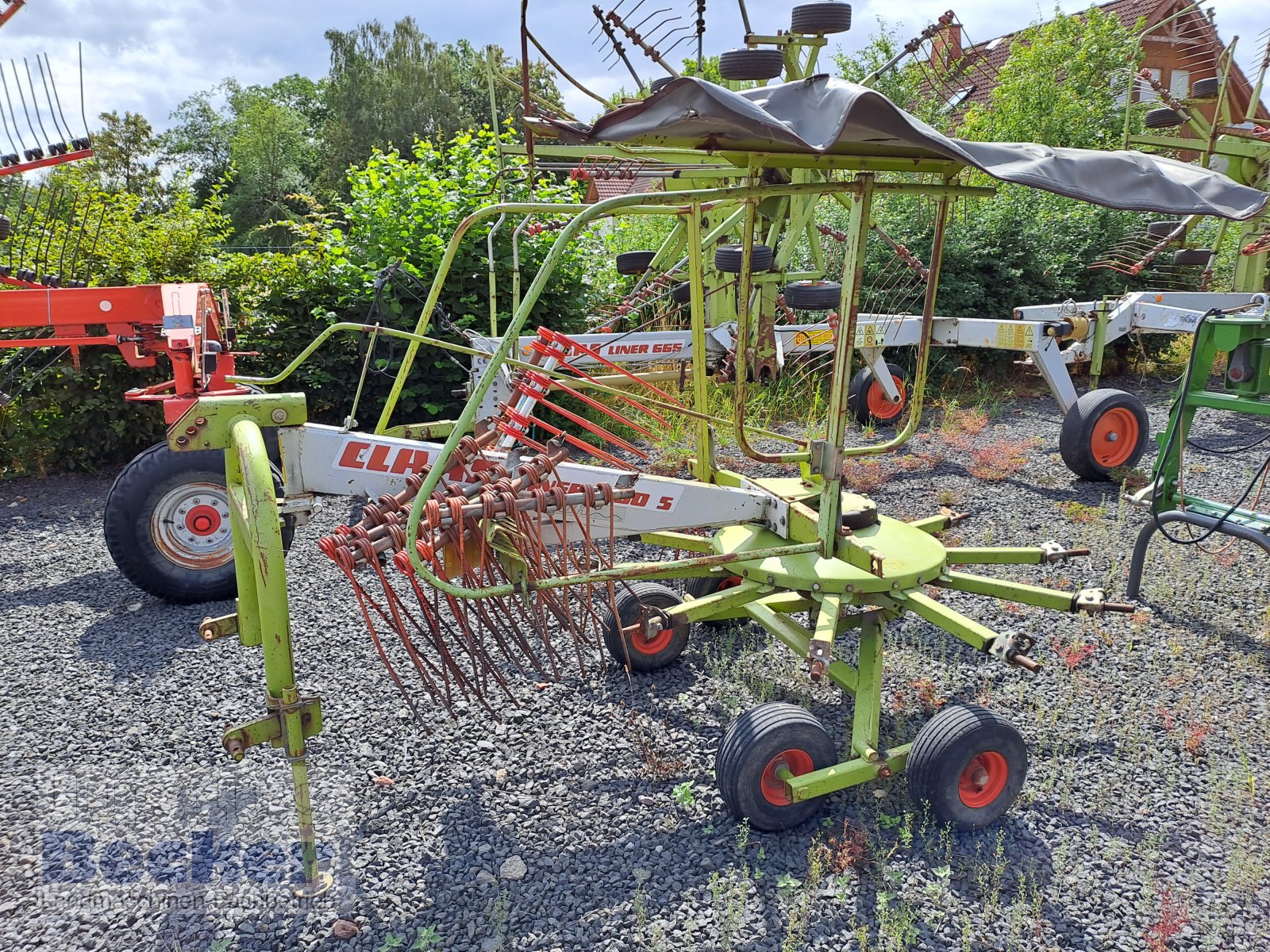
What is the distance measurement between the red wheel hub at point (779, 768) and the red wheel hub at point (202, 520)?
3.47 meters

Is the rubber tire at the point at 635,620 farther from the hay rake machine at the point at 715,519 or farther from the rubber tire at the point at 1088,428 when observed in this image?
the rubber tire at the point at 1088,428

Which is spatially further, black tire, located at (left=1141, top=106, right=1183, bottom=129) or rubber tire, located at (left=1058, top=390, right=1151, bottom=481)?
black tire, located at (left=1141, top=106, right=1183, bottom=129)

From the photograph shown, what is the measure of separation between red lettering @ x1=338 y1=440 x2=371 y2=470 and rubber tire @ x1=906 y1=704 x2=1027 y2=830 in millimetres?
2302

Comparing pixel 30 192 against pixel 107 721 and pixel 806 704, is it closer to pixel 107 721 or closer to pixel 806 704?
pixel 107 721

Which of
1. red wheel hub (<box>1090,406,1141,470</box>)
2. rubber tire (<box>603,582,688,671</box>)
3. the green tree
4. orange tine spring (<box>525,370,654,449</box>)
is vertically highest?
the green tree

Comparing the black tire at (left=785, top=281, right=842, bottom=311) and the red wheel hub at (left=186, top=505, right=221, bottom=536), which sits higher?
the black tire at (left=785, top=281, right=842, bottom=311)

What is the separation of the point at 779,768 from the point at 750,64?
124 inches

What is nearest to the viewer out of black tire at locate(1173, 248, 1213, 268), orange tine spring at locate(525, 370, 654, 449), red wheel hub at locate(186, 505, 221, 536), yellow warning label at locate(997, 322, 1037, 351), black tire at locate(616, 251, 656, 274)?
orange tine spring at locate(525, 370, 654, 449)

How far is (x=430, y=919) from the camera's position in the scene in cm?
274

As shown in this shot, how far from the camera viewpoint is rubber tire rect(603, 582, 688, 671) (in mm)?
4117

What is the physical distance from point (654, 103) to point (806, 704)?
253cm

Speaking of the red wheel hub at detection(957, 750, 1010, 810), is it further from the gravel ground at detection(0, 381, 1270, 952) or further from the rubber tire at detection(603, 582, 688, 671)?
the rubber tire at detection(603, 582, 688, 671)

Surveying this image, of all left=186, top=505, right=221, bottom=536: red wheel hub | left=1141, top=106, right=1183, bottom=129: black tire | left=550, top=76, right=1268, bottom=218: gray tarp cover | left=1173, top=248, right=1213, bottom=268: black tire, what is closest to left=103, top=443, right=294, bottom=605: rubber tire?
left=186, top=505, right=221, bottom=536: red wheel hub

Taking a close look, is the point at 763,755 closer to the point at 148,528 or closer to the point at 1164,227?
the point at 148,528
